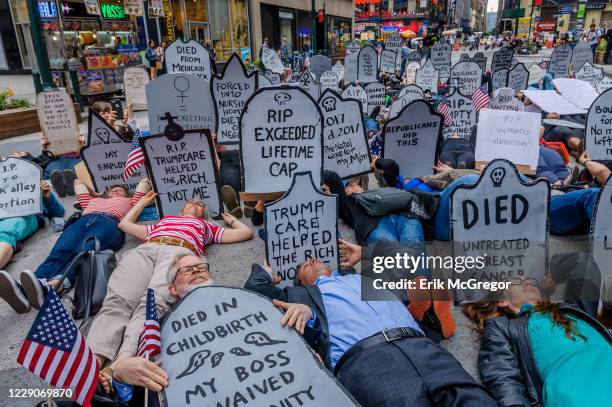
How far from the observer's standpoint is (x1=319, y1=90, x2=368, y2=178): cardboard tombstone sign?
4688mm

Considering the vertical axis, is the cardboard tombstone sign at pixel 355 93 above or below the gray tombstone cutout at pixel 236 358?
above

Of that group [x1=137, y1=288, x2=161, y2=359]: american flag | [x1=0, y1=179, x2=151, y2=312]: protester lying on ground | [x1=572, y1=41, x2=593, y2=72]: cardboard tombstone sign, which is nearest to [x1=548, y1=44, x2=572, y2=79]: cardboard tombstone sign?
[x1=572, y1=41, x2=593, y2=72]: cardboard tombstone sign

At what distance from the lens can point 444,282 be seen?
3287 mm

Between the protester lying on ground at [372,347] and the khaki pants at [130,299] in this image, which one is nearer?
the protester lying on ground at [372,347]

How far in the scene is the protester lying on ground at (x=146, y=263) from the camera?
2.68 metres

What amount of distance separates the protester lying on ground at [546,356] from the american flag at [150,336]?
1.77 m

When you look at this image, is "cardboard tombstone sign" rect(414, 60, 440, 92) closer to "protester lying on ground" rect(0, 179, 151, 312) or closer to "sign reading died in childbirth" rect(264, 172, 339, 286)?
"protester lying on ground" rect(0, 179, 151, 312)

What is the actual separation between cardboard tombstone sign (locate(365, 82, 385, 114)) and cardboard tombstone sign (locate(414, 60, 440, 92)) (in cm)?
165

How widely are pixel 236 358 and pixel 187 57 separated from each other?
610cm

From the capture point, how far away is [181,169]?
4297 millimetres

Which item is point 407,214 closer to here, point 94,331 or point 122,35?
point 94,331

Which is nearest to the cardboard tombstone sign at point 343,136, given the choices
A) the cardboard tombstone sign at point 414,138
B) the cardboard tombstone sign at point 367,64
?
the cardboard tombstone sign at point 414,138

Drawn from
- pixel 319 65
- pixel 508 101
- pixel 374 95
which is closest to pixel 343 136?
pixel 508 101

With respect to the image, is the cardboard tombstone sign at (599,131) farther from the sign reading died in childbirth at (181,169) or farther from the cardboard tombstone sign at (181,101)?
the cardboard tombstone sign at (181,101)
